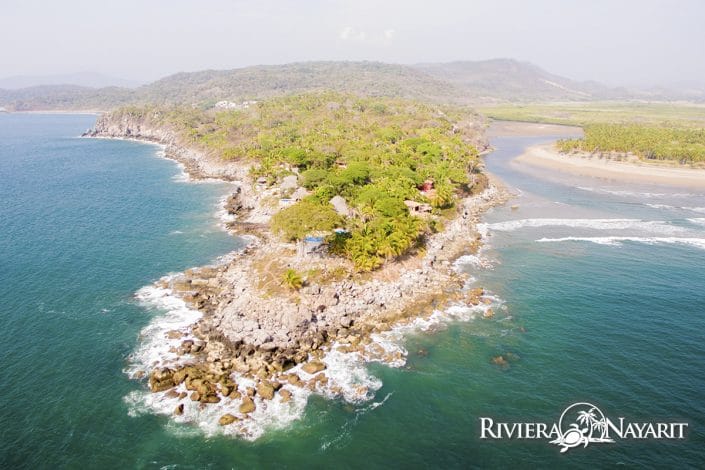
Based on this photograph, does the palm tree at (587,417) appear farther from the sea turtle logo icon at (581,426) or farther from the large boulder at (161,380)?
the large boulder at (161,380)

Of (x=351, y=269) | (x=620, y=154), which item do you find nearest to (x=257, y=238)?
(x=351, y=269)

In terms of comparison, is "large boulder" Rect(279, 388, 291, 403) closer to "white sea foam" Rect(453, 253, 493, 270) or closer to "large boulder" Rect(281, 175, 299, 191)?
"white sea foam" Rect(453, 253, 493, 270)

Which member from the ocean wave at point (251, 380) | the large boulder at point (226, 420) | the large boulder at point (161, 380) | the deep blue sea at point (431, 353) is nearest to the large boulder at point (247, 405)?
the ocean wave at point (251, 380)

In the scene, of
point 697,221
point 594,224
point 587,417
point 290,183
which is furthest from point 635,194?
point 587,417

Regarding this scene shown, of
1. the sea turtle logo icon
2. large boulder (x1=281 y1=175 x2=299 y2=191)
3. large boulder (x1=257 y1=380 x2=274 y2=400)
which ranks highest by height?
large boulder (x1=281 y1=175 x2=299 y2=191)

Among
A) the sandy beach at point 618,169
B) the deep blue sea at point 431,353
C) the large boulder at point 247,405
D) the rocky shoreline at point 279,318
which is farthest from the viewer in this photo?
the sandy beach at point 618,169

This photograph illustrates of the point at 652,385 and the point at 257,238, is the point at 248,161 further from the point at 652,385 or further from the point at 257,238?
the point at 652,385

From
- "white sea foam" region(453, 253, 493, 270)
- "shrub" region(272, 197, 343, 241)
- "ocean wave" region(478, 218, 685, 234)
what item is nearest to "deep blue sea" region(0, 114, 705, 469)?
"white sea foam" region(453, 253, 493, 270)
